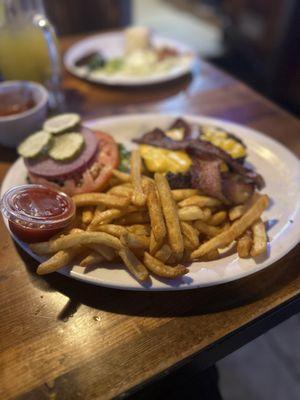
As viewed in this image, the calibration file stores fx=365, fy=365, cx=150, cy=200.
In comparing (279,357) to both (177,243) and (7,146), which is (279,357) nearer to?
(177,243)

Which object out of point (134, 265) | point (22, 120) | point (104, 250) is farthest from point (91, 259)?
point (22, 120)

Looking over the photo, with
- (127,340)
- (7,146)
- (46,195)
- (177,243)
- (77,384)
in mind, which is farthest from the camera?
(7,146)

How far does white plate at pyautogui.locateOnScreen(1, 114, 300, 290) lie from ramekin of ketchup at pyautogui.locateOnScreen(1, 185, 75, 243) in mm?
97

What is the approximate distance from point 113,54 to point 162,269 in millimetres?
2694

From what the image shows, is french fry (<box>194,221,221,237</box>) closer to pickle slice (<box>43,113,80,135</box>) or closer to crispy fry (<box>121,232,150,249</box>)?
crispy fry (<box>121,232,150,249</box>)

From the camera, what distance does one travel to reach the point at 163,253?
1.33 m

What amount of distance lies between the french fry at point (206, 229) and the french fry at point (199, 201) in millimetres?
80

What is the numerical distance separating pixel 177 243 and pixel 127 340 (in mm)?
373

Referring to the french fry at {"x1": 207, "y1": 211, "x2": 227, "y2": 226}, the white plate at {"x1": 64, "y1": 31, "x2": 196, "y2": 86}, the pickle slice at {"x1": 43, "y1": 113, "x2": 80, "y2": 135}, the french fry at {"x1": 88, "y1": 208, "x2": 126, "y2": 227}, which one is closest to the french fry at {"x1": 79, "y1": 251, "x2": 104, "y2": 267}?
the french fry at {"x1": 88, "y1": 208, "x2": 126, "y2": 227}

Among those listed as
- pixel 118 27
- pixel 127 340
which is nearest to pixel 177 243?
pixel 127 340

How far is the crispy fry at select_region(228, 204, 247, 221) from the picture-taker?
155cm

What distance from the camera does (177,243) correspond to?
133cm

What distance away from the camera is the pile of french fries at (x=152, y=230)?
1.28 metres

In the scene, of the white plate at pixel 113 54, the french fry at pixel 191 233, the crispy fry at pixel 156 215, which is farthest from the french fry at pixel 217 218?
the white plate at pixel 113 54
